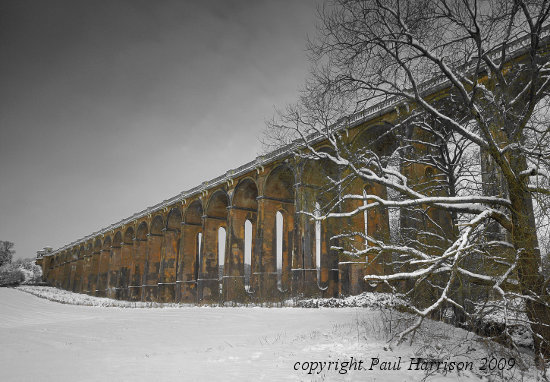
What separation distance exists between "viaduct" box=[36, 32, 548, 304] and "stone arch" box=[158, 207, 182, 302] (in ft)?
0.30

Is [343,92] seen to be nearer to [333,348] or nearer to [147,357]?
[333,348]

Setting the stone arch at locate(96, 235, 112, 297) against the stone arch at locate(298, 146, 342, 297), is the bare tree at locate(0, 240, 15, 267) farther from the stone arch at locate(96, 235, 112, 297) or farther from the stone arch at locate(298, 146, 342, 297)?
the stone arch at locate(298, 146, 342, 297)

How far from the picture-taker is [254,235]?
29.8 m

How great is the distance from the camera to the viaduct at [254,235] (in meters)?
17.7

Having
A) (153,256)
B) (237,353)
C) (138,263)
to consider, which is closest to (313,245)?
(237,353)

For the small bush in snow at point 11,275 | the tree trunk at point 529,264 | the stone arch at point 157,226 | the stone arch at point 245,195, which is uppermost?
the stone arch at point 245,195

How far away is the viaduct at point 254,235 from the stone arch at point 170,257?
0.09m

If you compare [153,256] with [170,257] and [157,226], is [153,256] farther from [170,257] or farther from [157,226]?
[170,257]

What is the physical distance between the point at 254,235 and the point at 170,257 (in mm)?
9832

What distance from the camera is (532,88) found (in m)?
5.23

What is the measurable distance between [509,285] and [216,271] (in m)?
25.6

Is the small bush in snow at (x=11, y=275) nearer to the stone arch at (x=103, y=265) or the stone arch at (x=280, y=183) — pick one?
the stone arch at (x=103, y=265)

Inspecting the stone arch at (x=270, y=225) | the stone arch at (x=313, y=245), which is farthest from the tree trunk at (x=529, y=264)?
the stone arch at (x=270, y=225)

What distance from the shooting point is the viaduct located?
698 inches
